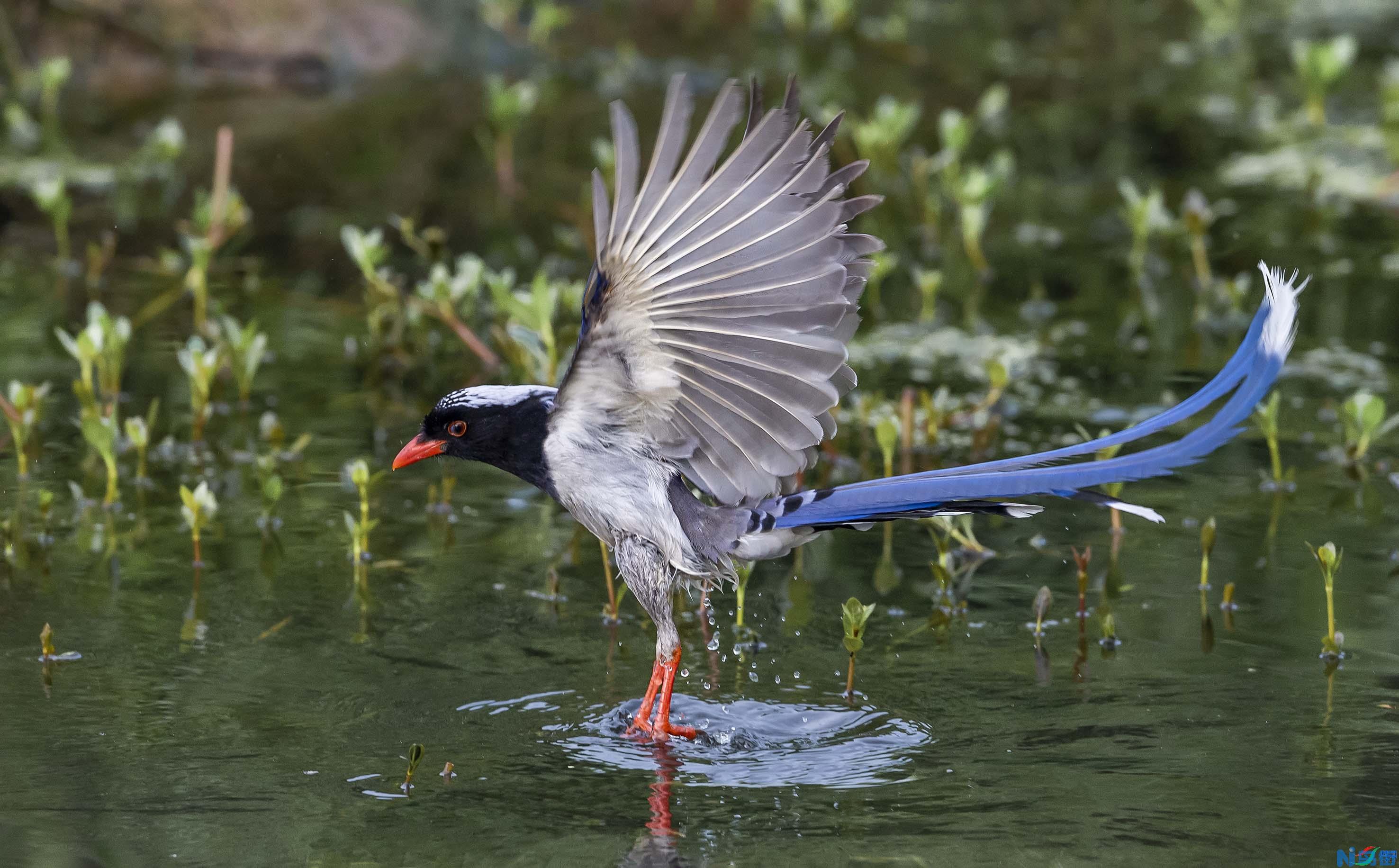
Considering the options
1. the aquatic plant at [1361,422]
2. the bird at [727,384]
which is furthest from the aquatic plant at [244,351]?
the aquatic plant at [1361,422]

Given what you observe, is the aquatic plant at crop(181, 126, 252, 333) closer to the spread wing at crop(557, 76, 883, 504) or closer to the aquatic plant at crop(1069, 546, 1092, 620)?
the spread wing at crop(557, 76, 883, 504)

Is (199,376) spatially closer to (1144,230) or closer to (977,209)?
(977,209)

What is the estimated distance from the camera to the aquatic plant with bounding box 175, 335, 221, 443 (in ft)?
20.2

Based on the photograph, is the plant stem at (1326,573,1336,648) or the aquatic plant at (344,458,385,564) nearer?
the plant stem at (1326,573,1336,648)

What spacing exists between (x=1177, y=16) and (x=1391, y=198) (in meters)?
6.49

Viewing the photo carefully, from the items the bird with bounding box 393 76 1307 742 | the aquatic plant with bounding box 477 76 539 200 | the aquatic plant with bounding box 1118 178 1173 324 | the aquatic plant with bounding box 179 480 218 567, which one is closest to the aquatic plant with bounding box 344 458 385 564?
the aquatic plant with bounding box 179 480 218 567

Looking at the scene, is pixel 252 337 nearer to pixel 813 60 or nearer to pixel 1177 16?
pixel 813 60

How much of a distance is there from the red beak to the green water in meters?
0.50

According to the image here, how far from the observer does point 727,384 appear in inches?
159

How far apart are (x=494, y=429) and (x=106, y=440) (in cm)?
174

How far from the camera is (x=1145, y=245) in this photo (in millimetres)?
8742

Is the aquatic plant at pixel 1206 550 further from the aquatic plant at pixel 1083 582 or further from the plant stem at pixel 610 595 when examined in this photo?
the plant stem at pixel 610 595

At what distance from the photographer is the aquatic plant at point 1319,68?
10.1m

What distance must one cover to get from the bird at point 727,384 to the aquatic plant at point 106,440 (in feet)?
5.51
